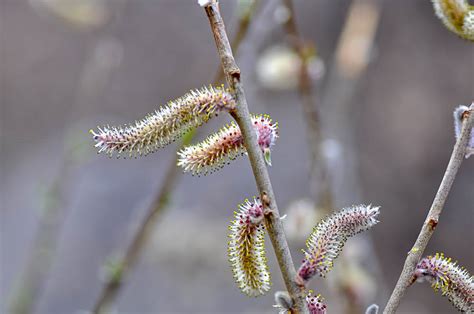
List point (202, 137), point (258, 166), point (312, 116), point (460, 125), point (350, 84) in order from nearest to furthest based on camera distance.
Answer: point (258, 166)
point (460, 125)
point (312, 116)
point (350, 84)
point (202, 137)

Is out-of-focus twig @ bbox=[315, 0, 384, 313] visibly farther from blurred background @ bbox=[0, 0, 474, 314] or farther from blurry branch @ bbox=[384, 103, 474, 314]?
blurry branch @ bbox=[384, 103, 474, 314]

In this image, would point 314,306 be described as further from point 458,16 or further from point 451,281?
point 458,16

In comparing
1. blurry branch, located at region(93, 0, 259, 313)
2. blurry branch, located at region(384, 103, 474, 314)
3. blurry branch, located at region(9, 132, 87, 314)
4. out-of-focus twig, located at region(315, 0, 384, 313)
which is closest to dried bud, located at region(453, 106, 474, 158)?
blurry branch, located at region(384, 103, 474, 314)

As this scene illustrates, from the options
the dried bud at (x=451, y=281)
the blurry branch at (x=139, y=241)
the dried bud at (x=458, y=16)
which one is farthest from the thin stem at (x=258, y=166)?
the blurry branch at (x=139, y=241)

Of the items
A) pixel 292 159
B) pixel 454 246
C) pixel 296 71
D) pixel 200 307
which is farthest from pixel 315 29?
pixel 296 71

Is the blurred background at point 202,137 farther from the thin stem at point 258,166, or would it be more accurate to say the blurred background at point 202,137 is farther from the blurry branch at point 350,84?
the thin stem at point 258,166

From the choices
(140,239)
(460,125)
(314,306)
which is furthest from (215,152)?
(140,239)
